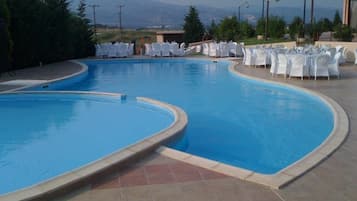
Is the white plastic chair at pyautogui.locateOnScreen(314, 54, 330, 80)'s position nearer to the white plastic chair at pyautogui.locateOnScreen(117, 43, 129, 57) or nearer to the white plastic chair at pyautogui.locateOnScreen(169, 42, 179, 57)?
the white plastic chair at pyautogui.locateOnScreen(169, 42, 179, 57)

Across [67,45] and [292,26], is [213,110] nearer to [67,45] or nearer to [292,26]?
[67,45]

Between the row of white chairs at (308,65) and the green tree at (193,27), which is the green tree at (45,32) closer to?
the green tree at (193,27)

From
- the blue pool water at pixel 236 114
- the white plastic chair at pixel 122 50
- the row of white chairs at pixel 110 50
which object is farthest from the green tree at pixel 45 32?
the blue pool water at pixel 236 114

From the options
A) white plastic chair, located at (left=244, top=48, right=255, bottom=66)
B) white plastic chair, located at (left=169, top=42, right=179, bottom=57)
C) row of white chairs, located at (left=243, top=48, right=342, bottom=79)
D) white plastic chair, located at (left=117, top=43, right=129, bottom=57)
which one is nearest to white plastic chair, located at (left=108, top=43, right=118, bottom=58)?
white plastic chair, located at (left=117, top=43, right=129, bottom=57)

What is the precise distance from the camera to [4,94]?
968cm

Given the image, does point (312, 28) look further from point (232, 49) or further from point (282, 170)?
point (282, 170)

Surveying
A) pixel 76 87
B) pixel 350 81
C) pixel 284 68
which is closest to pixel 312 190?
pixel 350 81

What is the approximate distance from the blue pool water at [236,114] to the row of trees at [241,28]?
11.1 meters

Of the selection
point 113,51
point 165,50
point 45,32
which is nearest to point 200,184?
Answer: point 45,32

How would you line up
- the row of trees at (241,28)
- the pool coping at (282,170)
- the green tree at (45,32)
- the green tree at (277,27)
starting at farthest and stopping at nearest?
the green tree at (277,27)
the row of trees at (241,28)
the green tree at (45,32)
the pool coping at (282,170)

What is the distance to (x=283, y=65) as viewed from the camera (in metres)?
11.6

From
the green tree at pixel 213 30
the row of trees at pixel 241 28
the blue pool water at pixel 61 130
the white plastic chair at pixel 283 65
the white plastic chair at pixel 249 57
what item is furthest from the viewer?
the green tree at pixel 213 30

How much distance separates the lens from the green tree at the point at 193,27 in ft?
86.2

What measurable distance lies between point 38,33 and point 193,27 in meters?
12.6
